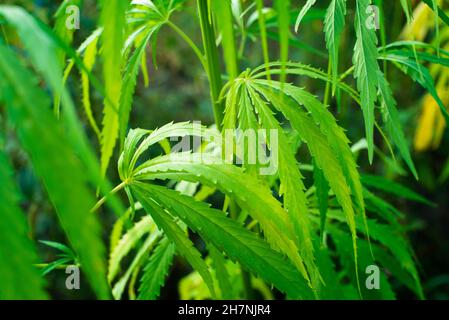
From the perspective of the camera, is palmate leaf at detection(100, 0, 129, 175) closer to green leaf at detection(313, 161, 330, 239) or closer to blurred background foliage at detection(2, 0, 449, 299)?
green leaf at detection(313, 161, 330, 239)

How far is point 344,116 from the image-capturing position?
5.97 feet

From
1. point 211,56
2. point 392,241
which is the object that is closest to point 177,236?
point 211,56

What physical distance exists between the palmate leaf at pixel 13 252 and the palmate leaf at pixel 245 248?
8.5 inches

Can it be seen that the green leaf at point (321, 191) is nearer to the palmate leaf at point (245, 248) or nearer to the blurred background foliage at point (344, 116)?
the palmate leaf at point (245, 248)

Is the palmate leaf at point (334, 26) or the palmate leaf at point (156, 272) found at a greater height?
the palmate leaf at point (334, 26)

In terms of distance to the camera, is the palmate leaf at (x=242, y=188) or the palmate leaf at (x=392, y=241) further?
the palmate leaf at (x=392, y=241)

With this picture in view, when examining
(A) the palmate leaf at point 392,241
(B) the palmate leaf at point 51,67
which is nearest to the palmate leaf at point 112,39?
(B) the palmate leaf at point 51,67

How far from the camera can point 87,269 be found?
0.72 feet

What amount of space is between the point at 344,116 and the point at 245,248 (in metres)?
1.48

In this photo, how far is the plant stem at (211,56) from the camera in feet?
1.61
